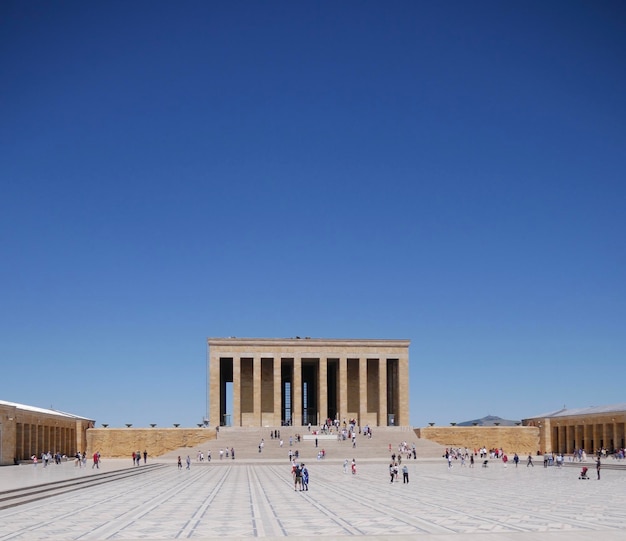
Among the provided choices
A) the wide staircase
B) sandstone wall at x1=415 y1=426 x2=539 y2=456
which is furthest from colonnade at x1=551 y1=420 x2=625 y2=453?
the wide staircase

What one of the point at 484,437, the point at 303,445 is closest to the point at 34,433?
the point at 303,445

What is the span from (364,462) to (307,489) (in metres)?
19.2

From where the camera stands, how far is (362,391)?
2430 inches

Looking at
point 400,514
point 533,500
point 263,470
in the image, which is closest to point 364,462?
point 263,470

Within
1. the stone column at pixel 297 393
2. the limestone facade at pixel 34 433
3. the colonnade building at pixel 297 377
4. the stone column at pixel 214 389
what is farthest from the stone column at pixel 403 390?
the limestone facade at pixel 34 433

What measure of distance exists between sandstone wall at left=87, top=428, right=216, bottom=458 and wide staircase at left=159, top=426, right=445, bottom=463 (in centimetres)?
226

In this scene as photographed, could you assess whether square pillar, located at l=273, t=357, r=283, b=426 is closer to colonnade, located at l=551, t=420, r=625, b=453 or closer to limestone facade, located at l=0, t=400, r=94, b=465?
limestone facade, located at l=0, t=400, r=94, b=465

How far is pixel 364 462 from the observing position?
4569cm

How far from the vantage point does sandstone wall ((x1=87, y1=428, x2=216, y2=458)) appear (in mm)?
56219

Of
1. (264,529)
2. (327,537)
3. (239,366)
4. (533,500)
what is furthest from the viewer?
(239,366)

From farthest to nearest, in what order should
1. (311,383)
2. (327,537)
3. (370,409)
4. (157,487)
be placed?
(311,383), (370,409), (157,487), (327,537)

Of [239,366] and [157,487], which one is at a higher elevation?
[239,366]

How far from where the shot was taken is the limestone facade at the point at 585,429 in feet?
174

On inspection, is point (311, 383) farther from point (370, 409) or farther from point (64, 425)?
point (64, 425)
